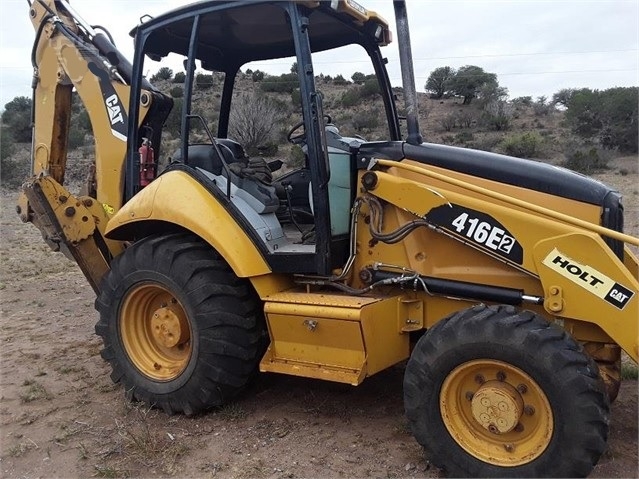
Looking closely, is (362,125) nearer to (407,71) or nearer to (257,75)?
(257,75)

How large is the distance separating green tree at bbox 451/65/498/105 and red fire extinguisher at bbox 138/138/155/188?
30626 mm

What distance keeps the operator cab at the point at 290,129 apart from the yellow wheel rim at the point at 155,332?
867mm

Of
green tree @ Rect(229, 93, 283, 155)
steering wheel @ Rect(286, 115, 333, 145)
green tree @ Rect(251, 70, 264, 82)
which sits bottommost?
steering wheel @ Rect(286, 115, 333, 145)

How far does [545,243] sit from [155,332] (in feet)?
9.09

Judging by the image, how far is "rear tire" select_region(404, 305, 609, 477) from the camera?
3.01 m

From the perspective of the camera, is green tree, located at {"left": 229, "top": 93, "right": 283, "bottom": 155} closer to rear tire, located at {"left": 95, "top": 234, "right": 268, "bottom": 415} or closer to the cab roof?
the cab roof

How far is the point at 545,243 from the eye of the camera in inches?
133

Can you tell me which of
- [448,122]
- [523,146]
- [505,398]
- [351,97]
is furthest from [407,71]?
[448,122]

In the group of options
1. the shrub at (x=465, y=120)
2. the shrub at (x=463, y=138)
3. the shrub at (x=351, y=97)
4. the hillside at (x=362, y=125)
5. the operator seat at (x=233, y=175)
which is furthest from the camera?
the shrub at (x=465, y=120)

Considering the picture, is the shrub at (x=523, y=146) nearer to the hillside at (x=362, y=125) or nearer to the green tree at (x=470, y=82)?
the hillside at (x=362, y=125)

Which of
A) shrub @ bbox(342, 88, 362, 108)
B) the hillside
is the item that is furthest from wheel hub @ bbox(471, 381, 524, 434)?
shrub @ bbox(342, 88, 362, 108)

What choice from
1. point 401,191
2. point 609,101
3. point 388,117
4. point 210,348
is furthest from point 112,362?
point 609,101

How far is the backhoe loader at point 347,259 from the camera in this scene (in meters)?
3.25

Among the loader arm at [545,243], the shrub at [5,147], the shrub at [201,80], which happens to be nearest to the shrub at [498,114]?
the shrub at [5,147]
